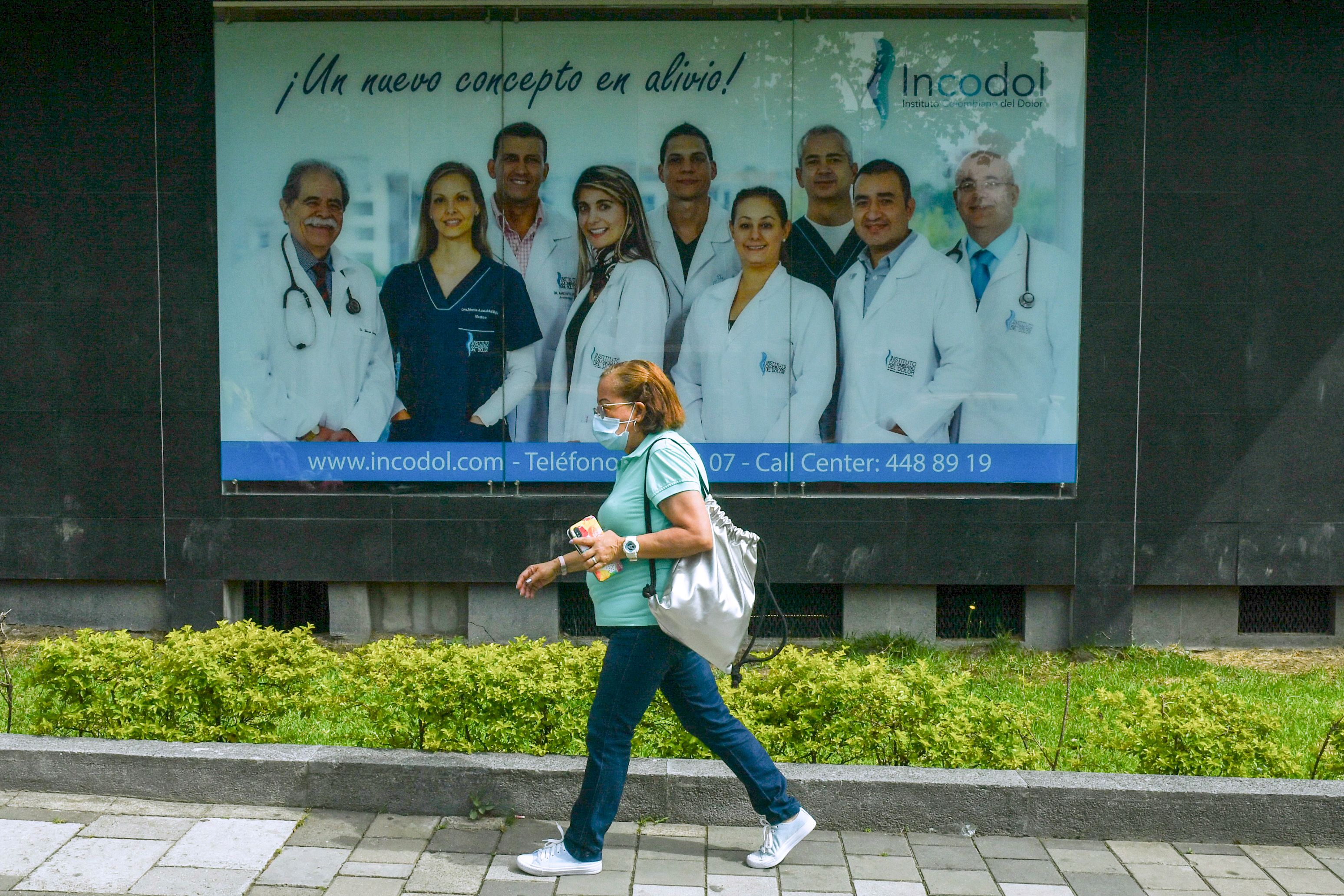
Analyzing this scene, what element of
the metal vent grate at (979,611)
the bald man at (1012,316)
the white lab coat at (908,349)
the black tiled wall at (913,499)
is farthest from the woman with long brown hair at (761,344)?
the metal vent grate at (979,611)

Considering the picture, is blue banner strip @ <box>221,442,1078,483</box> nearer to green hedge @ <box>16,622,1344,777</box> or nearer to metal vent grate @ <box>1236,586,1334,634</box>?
metal vent grate @ <box>1236,586,1334,634</box>

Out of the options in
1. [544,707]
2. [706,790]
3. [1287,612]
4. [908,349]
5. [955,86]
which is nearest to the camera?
[706,790]

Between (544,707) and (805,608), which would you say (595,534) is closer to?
(544,707)

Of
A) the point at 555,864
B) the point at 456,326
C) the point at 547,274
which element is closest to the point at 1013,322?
the point at 547,274

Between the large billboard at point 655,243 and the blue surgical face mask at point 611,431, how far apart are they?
4289 mm

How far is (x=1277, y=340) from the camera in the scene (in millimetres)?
8305

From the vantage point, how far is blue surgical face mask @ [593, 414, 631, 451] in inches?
164

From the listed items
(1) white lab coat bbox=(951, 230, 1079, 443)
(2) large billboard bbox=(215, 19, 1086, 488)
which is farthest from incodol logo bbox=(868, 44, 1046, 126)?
(1) white lab coat bbox=(951, 230, 1079, 443)

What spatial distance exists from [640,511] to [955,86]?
552 cm

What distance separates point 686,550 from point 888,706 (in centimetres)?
151

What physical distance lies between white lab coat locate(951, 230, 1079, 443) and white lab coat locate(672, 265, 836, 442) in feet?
3.53

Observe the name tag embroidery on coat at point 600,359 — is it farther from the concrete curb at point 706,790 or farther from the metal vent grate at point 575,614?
the concrete curb at point 706,790

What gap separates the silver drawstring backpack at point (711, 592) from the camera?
4012mm

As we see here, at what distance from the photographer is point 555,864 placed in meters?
4.21
